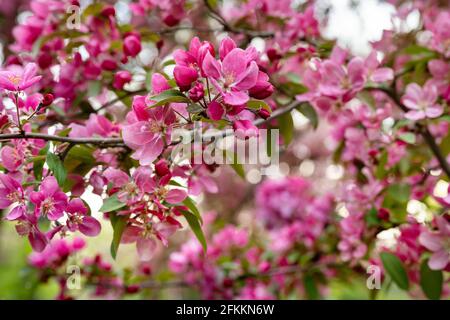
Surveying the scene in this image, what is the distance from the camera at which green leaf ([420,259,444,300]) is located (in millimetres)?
1228

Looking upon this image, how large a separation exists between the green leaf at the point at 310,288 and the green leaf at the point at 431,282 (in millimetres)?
509

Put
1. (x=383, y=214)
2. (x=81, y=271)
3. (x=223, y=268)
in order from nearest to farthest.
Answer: (x=383, y=214) < (x=81, y=271) < (x=223, y=268)

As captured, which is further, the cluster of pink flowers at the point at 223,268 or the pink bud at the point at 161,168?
the cluster of pink flowers at the point at 223,268

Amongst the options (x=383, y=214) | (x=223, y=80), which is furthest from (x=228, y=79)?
(x=383, y=214)

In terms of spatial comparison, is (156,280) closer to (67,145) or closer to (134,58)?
(134,58)

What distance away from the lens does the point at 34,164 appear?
2.95 ft

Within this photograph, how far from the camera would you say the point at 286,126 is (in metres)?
1.31

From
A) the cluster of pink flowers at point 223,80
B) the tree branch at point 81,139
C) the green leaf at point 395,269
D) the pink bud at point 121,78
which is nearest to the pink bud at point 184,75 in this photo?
the cluster of pink flowers at point 223,80

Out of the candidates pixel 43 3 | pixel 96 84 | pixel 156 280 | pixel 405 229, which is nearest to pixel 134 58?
pixel 96 84

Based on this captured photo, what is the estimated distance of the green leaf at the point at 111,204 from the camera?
2.64ft

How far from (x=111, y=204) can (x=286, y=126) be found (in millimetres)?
634

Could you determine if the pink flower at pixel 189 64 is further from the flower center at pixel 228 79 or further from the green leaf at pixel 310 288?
the green leaf at pixel 310 288

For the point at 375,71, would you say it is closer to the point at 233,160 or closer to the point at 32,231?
the point at 233,160

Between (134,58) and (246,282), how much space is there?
980 millimetres
